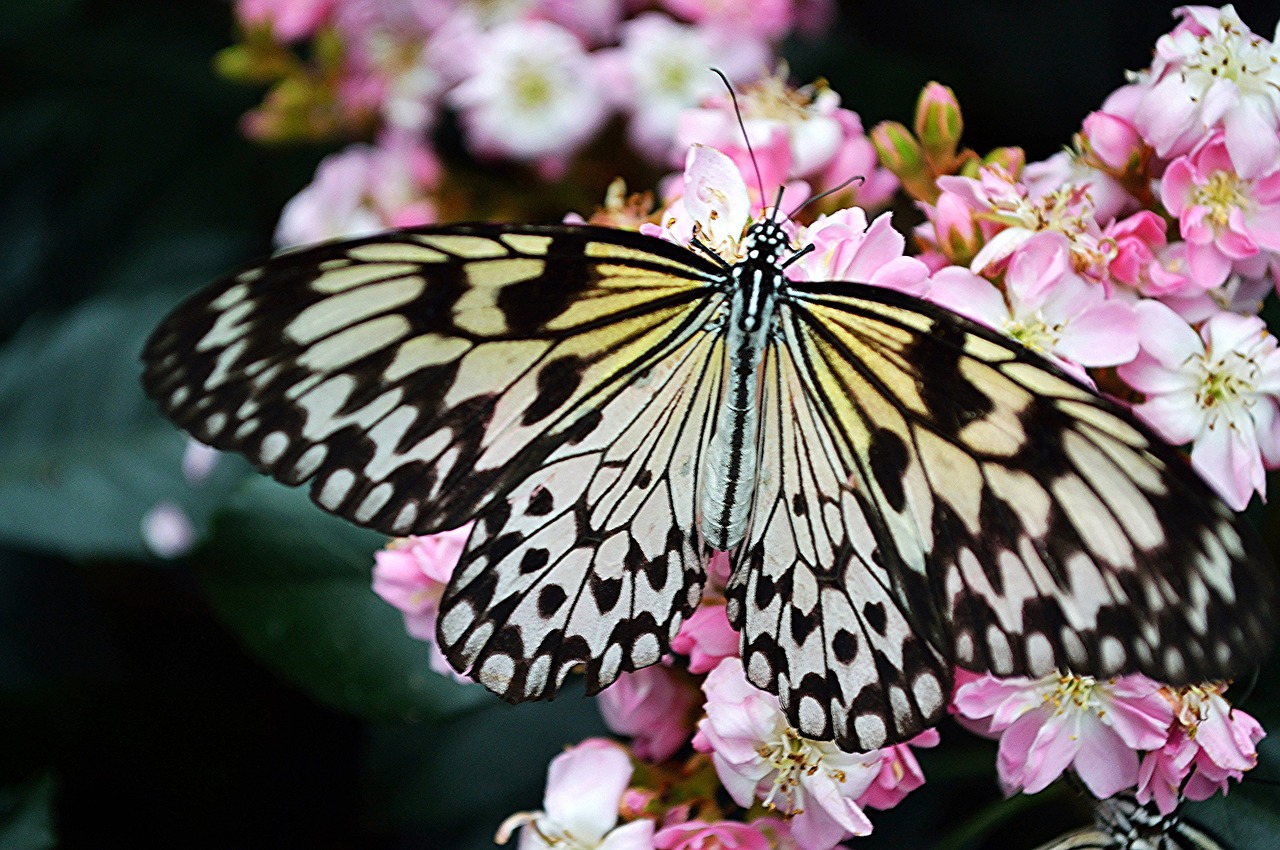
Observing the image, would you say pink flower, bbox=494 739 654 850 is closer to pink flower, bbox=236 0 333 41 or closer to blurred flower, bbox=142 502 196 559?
blurred flower, bbox=142 502 196 559

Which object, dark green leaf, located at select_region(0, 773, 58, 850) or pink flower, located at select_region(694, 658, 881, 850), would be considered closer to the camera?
pink flower, located at select_region(694, 658, 881, 850)

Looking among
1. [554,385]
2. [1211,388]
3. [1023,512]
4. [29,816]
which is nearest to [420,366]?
[554,385]

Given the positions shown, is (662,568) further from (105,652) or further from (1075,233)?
(105,652)

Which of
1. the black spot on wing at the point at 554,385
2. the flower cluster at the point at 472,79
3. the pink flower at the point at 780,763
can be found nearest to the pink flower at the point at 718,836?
the pink flower at the point at 780,763

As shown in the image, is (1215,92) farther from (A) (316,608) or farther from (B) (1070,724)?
(A) (316,608)

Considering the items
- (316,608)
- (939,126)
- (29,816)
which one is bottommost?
(29,816)

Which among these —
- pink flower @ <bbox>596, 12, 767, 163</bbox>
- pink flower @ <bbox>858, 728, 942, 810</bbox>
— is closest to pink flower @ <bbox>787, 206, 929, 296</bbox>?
pink flower @ <bbox>858, 728, 942, 810</bbox>

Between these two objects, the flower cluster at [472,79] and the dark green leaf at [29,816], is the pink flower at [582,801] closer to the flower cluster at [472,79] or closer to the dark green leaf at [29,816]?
the dark green leaf at [29,816]
